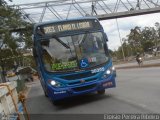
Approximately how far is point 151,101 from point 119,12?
30.2 meters

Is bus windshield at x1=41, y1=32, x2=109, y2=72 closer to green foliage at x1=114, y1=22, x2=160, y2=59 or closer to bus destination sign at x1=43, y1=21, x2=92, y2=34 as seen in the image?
bus destination sign at x1=43, y1=21, x2=92, y2=34

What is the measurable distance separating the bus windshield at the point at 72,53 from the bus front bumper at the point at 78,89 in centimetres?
64

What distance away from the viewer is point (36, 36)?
15.0 metres

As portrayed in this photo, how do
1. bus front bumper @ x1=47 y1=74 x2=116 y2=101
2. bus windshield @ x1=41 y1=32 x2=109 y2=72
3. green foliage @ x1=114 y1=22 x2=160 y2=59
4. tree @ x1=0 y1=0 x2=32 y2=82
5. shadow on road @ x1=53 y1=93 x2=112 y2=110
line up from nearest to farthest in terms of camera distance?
bus front bumper @ x1=47 y1=74 x2=116 y2=101 → bus windshield @ x1=41 y1=32 x2=109 y2=72 → shadow on road @ x1=53 y1=93 x2=112 y2=110 → tree @ x1=0 y1=0 x2=32 y2=82 → green foliage @ x1=114 y1=22 x2=160 y2=59

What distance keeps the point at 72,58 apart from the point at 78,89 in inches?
44.3

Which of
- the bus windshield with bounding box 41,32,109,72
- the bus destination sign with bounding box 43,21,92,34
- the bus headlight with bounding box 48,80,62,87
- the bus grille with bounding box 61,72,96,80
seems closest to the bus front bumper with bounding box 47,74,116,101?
the bus headlight with bounding box 48,80,62,87

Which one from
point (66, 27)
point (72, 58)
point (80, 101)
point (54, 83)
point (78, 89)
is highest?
point (66, 27)

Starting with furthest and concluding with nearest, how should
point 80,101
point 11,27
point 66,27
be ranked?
point 11,27 → point 80,101 → point 66,27

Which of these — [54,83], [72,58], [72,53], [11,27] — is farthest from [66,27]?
[11,27]

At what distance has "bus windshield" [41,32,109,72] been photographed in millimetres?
14656

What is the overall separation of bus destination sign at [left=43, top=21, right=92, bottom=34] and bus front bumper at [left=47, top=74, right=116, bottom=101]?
206cm

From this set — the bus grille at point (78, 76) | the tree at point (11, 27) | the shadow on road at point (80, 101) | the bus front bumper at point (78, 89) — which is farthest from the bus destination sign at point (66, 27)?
the tree at point (11, 27)

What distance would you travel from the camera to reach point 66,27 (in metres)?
15.3

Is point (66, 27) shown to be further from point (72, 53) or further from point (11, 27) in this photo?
point (11, 27)
